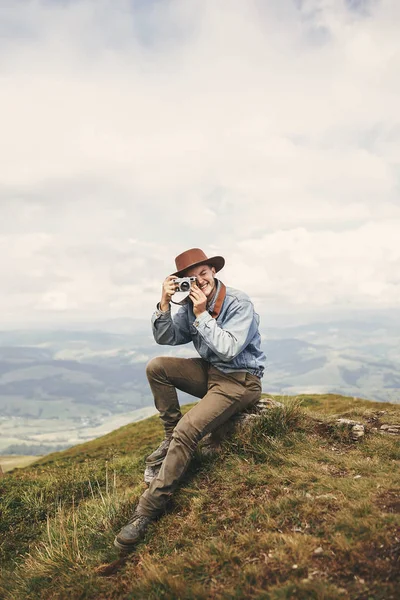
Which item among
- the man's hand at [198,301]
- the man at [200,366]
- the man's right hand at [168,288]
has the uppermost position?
the man's right hand at [168,288]

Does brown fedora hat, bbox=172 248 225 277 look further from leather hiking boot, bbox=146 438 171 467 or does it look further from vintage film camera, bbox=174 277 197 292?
leather hiking boot, bbox=146 438 171 467

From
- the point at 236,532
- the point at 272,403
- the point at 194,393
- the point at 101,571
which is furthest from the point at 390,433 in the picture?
the point at 101,571

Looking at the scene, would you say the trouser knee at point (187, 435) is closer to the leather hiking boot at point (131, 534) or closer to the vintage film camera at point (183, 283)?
the leather hiking boot at point (131, 534)

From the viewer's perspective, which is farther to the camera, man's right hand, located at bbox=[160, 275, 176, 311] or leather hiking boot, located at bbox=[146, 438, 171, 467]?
leather hiking boot, located at bbox=[146, 438, 171, 467]

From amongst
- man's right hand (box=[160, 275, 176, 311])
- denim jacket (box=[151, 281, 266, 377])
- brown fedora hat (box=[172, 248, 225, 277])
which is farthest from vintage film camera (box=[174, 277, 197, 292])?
denim jacket (box=[151, 281, 266, 377])

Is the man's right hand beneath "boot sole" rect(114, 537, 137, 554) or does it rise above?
above

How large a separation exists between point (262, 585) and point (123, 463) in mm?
10321

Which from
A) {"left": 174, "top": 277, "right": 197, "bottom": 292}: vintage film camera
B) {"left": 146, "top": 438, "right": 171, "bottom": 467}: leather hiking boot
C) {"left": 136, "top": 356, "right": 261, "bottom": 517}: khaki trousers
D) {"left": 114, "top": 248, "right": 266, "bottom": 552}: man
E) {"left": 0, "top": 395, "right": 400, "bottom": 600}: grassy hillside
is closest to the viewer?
{"left": 0, "top": 395, "right": 400, "bottom": 600}: grassy hillside

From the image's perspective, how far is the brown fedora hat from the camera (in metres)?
7.40

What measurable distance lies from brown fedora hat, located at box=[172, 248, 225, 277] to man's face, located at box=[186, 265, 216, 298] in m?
0.11

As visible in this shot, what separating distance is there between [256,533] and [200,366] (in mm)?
3408

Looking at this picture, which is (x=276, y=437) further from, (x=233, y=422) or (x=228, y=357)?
(x=228, y=357)

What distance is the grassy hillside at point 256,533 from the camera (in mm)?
4152

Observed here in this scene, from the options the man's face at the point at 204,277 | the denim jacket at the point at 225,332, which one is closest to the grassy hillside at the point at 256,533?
the denim jacket at the point at 225,332
